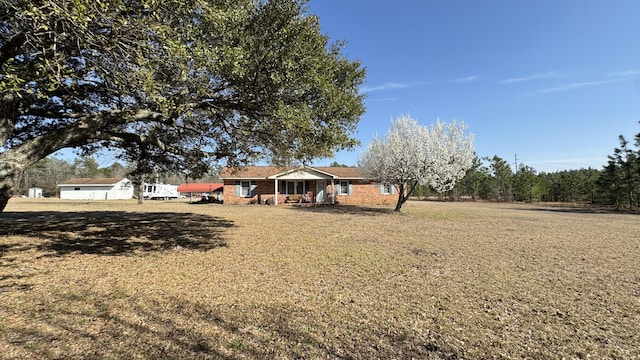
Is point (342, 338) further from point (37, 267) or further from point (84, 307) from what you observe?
point (37, 267)

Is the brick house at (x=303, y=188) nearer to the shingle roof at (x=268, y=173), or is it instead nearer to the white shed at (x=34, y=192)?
the shingle roof at (x=268, y=173)

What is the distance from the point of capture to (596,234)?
10.9m

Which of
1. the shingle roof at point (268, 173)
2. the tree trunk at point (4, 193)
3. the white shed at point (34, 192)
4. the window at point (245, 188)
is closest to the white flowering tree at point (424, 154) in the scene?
the shingle roof at point (268, 173)

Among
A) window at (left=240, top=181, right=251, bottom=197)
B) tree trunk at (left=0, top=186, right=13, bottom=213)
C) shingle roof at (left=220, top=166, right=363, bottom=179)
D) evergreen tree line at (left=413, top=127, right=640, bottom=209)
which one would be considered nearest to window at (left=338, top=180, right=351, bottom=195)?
shingle roof at (left=220, top=166, right=363, bottom=179)

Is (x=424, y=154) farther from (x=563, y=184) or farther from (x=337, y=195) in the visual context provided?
(x=563, y=184)

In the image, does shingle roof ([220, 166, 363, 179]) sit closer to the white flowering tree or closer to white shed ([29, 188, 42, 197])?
the white flowering tree

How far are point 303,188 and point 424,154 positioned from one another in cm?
1381

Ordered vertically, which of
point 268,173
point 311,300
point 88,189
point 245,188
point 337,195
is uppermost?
point 268,173

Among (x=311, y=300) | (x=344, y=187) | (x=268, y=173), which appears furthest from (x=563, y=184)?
(x=311, y=300)

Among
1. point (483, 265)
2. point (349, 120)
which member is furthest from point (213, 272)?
point (483, 265)

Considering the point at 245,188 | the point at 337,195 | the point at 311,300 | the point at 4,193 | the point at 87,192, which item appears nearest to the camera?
the point at 311,300

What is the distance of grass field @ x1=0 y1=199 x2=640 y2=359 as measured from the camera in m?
3.03

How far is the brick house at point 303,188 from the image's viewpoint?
2650 cm

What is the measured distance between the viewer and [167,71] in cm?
514
